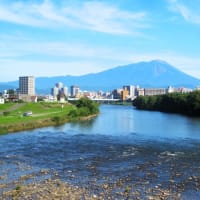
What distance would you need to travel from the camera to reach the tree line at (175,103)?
9742cm

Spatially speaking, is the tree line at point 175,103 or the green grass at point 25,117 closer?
the green grass at point 25,117

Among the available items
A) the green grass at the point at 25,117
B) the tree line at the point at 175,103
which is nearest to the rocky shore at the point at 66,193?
the green grass at the point at 25,117

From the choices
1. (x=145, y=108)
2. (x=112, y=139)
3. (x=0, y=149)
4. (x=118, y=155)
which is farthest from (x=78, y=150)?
(x=145, y=108)

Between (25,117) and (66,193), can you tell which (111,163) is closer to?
(66,193)

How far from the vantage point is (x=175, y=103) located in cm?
11481

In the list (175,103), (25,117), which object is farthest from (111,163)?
(175,103)

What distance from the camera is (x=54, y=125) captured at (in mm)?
65062

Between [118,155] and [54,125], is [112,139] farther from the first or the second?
[54,125]

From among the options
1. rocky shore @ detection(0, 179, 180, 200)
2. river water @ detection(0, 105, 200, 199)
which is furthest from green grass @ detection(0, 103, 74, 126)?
rocky shore @ detection(0, 179, 180, 200)

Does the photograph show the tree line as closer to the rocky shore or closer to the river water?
the river water

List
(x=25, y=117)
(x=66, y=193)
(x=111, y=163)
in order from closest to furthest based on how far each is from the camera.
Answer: (x=66, y=193) < (x=111, y=163) < (x=25, y=117)

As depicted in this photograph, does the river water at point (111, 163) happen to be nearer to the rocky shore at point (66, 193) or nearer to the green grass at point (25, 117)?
the rocky shore at point (66, 193)

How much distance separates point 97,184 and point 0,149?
16.1m

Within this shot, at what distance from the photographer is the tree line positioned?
97.4m
